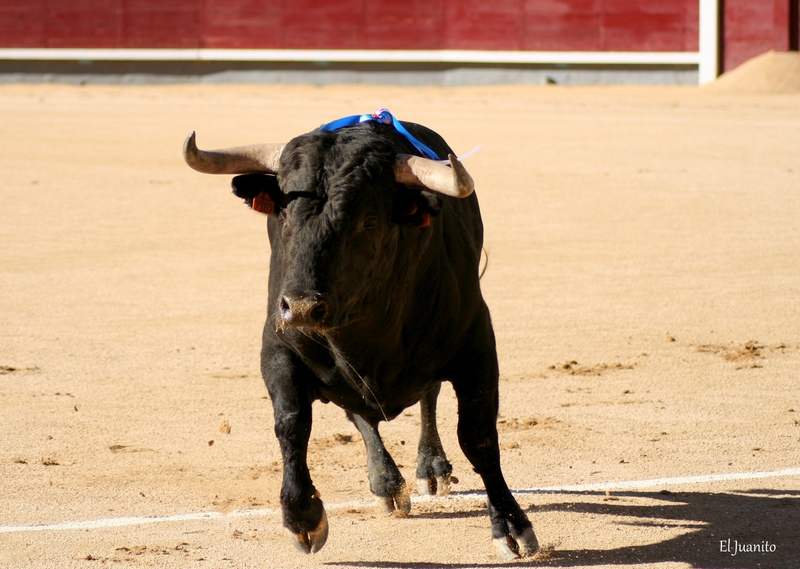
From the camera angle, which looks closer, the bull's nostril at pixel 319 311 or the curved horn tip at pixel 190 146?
the bull's nostril at pixel 319 311

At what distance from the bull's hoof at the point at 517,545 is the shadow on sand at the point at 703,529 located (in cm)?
3

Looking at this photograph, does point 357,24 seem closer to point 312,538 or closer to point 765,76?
point 765,76

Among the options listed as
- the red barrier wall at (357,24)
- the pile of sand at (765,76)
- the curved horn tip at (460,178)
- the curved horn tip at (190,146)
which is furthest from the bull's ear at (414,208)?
the red barrier wall at (357,24)

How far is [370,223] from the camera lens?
291 cm

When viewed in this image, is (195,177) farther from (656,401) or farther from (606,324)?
(656,401)

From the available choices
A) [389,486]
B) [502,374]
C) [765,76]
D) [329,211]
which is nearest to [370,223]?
[329,211]

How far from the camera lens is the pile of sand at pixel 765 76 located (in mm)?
18395

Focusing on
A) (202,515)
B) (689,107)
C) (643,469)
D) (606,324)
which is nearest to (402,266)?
(202,515)

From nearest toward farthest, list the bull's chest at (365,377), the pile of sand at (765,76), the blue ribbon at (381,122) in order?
Result: 1. the bull's chest at (365,377)
2. the blue ribbon at (381,122)
3. the pile of sand at (765,76)

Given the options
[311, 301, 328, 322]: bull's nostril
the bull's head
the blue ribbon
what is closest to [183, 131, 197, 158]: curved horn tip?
the bull's head

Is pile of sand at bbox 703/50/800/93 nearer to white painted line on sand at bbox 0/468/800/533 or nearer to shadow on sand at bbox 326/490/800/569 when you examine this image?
white painted line on sand at bbox 0/468/800/533

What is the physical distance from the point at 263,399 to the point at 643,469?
1.56 meters

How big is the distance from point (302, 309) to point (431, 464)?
1249 millimetres

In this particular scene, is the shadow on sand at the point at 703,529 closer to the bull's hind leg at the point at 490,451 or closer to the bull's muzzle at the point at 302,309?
the bull's hind leg at the point at 490,451
